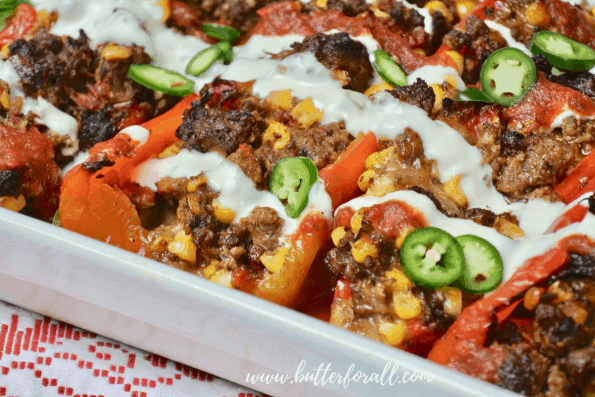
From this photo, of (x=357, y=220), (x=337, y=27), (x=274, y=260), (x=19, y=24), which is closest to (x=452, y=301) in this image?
(x=357, y=220)

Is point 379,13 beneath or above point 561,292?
above

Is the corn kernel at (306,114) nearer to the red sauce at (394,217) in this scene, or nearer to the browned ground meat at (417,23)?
the red sauce at (394,217)

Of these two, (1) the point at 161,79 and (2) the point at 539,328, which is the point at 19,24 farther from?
(2) the point at 539,328

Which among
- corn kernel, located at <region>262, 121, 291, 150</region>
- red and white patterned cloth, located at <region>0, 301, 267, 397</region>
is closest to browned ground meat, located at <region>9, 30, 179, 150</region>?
corn kernel, located at <region>262, 121, 291, 150</region>

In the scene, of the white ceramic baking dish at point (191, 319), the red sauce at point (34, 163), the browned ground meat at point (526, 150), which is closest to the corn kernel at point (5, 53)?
the red sauce at point (34, 163)

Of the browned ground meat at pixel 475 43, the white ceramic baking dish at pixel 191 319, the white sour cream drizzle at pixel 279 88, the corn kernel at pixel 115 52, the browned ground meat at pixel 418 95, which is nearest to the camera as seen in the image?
the white ceramic baking dish at pixel 191 319

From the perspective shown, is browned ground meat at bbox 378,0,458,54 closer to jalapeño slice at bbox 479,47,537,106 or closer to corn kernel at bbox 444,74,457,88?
corn kernel at bbox 444,74,457,88
